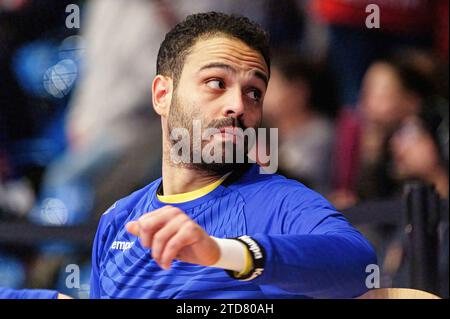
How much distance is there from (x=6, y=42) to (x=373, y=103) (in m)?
1.23

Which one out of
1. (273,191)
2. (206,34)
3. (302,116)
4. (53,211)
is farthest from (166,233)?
(302,116)

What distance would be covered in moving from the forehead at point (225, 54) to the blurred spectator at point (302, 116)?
46 cm

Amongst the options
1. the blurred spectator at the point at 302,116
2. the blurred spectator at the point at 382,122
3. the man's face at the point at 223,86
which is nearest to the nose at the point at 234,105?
the man's face at the point at 223,86

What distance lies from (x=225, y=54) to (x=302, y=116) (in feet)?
2.45

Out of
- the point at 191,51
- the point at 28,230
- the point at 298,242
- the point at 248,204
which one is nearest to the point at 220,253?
the point at 298,242

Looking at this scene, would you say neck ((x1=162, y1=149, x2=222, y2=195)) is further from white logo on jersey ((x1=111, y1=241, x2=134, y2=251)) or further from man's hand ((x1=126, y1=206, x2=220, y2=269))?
man's hand ((x1=126, y1=206, x2=220, y2=269))

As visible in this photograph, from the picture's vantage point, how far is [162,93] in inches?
77.0

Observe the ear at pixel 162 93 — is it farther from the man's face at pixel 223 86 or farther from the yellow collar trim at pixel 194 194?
the yellow collar trim at pixel 194 194

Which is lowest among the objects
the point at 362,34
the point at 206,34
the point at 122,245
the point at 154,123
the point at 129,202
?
the point at 122,245

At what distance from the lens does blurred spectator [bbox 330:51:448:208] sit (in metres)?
2.53

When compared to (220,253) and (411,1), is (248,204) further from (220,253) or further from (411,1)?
(411,1)

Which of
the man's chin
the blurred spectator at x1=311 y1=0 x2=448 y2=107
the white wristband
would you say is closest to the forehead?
the man's chin

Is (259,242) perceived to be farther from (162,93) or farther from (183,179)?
(162,93)
